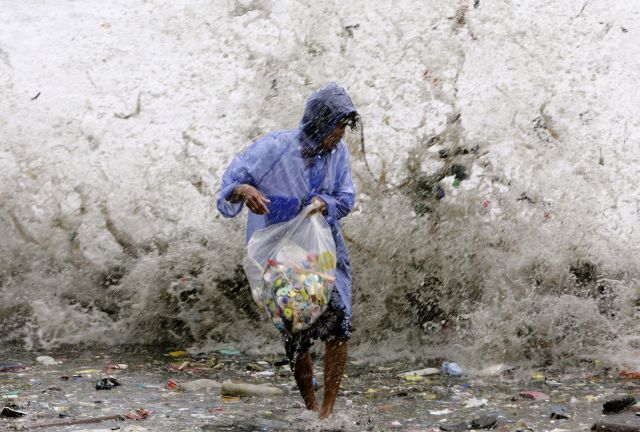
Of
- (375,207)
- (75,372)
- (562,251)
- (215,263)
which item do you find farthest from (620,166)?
(75,372)

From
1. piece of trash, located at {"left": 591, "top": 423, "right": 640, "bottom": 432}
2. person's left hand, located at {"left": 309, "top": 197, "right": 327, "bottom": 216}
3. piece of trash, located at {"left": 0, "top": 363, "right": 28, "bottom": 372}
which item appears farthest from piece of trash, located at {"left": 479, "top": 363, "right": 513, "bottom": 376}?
piece of trash, located at {"left": 0, "top": 363, "right": 28, "bottom": 372}

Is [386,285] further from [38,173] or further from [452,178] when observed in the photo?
[38,173]

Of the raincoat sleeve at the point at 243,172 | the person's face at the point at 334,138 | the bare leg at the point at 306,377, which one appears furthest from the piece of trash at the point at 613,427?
the raincoat sleeve at the point at 243,172

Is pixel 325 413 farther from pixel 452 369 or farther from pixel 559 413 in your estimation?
pixel 452 369

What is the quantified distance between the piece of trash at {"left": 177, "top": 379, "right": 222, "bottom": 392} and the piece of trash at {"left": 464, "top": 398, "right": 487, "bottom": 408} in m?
1.20

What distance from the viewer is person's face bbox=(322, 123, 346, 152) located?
11.7 ft

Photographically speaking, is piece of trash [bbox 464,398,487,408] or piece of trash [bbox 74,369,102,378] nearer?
piece of trash [bbox 464,398,487,408]

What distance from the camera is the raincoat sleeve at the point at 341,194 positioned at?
12.0 ft

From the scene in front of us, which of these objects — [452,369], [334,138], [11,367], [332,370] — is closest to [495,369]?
[452,369]

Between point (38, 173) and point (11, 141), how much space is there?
437 millimetres

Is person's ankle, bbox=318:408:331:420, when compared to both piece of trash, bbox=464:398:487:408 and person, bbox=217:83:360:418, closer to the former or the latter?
person, bbox=217:83:360:418

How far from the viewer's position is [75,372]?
471 cm

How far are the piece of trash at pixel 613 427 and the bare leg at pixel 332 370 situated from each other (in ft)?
3.28

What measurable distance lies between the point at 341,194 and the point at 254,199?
399 millimetres
